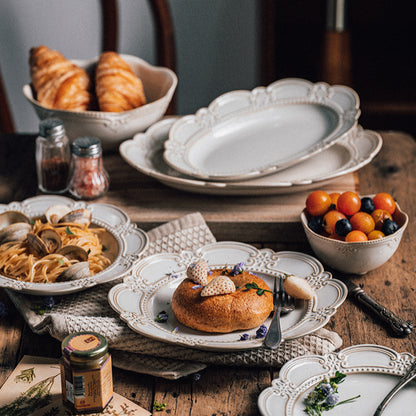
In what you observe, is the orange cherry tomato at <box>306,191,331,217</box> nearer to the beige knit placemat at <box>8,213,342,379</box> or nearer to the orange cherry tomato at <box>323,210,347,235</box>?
the orange cherry tomato at <box>323,210,347,235</box>

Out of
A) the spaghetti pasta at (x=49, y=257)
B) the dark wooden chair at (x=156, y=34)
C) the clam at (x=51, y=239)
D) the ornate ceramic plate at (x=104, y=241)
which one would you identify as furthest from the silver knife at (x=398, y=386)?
the dark wooden chair at (x=156, y=34)

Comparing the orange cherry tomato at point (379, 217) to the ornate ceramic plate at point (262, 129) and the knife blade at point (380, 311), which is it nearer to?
the knife blade at point (380, 311)

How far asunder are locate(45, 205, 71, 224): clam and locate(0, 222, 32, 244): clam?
0.30ft

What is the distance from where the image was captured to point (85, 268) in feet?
5.34

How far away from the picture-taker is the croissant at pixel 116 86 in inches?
90.7

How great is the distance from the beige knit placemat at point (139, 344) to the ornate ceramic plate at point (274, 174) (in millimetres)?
599

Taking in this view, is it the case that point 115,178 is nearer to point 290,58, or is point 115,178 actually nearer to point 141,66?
point 141,66

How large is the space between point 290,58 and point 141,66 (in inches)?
59.7

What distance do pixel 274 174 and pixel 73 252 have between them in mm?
798

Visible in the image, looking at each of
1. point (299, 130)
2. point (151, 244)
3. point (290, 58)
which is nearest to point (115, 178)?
point (151, 244)

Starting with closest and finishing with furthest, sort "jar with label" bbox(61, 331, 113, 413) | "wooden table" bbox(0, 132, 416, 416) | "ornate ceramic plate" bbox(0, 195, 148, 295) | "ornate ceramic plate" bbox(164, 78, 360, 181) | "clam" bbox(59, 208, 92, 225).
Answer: "jar with label" bbox(61, 331, 113, 413) < "wooden table" bbox(0, 132, 416, 416) < "ornate ceramic plate" bbox(0, 195, 148, 295) < "clam" bbox(59, 208, 92, 225) < "ornate ceramic plate" bbox(164, 78, 360, 181)

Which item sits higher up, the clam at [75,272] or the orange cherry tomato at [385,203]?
the orange cherry tomato at [385,203]

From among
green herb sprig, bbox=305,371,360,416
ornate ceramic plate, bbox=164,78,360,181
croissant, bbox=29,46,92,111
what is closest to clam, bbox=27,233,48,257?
ornate ceramic plate, bbox=164,78,360,181

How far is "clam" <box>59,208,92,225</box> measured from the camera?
187cm
